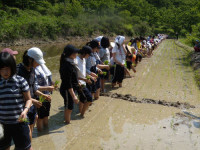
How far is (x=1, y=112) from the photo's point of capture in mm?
2732

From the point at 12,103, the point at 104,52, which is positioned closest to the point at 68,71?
the point at 12,103

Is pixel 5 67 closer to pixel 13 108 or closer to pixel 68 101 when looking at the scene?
pixel 13 108

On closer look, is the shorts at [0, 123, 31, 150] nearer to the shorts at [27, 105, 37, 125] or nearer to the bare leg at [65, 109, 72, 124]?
the shorts at [27, 105, 37, 125]

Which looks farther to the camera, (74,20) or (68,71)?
(74,20)

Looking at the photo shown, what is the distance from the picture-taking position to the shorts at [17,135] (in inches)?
110

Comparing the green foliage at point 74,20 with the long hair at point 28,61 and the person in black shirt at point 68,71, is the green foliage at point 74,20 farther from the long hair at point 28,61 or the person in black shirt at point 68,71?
the long hair at point 28,61

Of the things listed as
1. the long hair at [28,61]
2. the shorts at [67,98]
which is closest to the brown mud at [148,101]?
the shorts at [67,98]

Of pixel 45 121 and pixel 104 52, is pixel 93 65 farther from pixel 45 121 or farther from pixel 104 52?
pixel 45 121

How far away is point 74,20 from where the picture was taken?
38.5m

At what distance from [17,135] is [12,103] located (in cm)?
43

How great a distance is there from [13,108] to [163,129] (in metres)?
3.22

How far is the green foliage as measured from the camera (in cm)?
2606

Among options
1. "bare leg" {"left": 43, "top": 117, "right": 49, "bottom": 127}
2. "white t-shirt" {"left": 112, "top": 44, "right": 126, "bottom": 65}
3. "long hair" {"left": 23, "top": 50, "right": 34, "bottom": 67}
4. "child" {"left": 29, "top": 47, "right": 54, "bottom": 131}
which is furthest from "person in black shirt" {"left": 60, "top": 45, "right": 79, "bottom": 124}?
"white t-shirt" {"left": 112, "top": 44, "right": 126, "bottom": 65}

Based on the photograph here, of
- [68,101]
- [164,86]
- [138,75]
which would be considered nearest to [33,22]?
[138,75]
